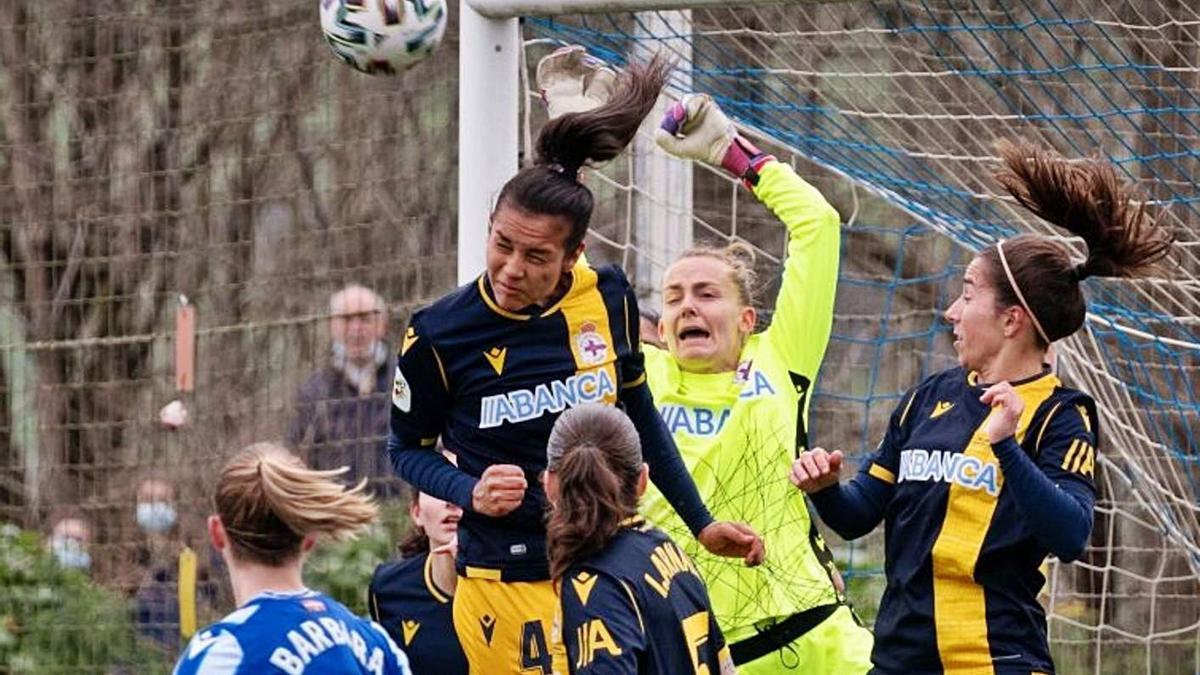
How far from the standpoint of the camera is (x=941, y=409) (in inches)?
203

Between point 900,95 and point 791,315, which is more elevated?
point 900,95

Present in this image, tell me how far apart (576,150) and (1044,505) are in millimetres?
1431

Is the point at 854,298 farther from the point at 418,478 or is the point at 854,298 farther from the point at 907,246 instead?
the point at 418,478

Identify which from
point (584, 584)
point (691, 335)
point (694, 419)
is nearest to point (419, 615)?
point (694, 419)

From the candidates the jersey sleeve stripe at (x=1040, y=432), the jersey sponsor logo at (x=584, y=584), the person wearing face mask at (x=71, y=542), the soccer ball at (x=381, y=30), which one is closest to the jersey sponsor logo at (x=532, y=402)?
the jersey sponsor logo at (x=584, y=584)

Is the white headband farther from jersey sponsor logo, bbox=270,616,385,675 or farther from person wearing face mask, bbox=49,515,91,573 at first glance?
person wearing face mask, bbox=49,515,91,573

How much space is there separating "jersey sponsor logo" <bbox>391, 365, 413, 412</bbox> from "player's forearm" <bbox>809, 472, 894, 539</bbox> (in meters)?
0.94

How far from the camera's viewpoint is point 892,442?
525 cm

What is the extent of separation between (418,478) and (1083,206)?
5.17 feet

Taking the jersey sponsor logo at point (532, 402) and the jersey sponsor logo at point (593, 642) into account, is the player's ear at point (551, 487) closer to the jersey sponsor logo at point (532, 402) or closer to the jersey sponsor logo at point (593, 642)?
the jersey sponsor logo at point (593, 642)

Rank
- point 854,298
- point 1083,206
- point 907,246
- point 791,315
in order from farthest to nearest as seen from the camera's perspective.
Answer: point 854,298 < point 907,246 < point 791,315 < point 1083,206

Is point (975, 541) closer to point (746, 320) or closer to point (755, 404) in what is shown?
point (755, 404)

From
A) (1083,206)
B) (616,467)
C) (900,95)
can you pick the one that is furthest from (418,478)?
(900,95)

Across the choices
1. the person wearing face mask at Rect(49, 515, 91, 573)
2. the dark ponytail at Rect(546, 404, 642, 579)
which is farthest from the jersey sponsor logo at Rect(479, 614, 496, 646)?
the person wearing face mask at Rect(49, 515, 91, 573)
